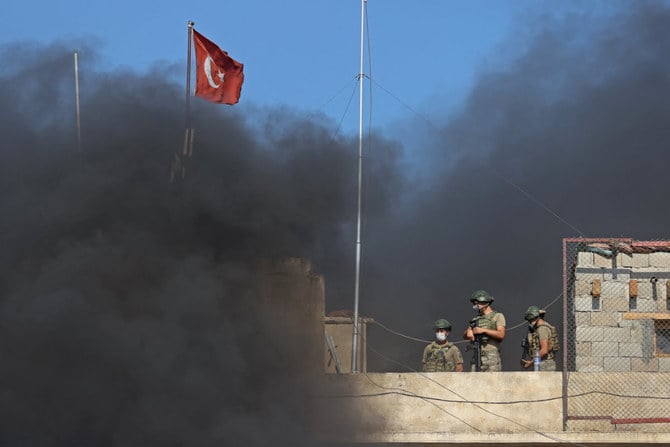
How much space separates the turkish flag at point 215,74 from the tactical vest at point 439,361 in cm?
631

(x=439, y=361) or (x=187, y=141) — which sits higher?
(x=187, y=141)

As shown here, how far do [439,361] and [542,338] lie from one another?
1637 millimetres

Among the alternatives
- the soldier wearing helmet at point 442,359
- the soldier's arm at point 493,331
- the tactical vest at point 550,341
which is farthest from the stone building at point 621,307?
the soldier wearing helmet at point 442,359

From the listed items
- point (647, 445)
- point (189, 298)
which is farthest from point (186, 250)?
point (647, 445)

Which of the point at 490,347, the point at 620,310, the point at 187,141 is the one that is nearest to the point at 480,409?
the point at 490,347

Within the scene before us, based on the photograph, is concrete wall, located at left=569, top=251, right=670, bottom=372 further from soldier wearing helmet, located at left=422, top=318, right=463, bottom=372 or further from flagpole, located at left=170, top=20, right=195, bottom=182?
flagpole, located at left=170, top=20, right=195, bottom=182

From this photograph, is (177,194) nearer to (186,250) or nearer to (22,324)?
(186,250)

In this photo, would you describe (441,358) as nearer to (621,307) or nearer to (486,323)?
(486,323)

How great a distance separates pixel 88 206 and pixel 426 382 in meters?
6.25

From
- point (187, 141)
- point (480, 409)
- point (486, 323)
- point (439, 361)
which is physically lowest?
point (480, 409)

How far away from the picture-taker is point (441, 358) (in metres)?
20.2

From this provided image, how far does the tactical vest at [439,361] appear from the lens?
2016 centimetres

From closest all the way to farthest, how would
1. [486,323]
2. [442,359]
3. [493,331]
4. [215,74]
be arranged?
1. [493,331]
2. [486,323]
3. [442,359]
4. [215,74]

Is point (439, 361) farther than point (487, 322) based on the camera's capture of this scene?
Yes
